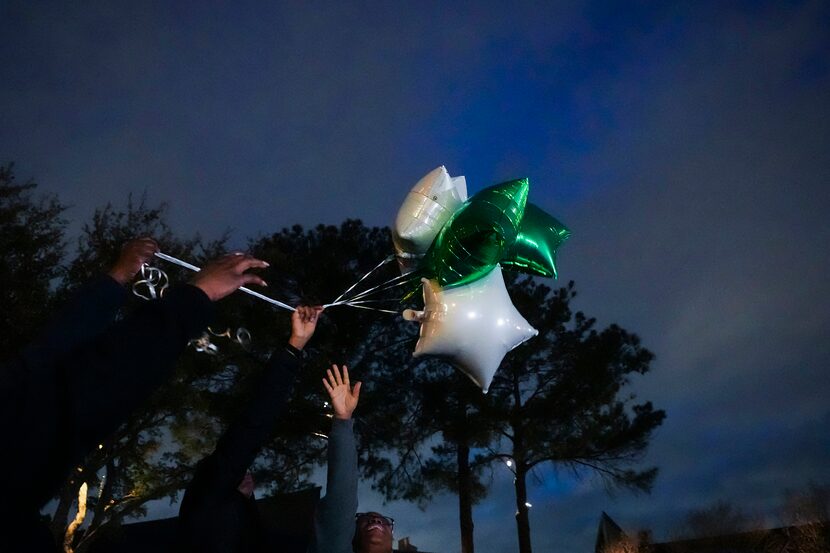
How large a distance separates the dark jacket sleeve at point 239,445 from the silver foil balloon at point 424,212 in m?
1.68

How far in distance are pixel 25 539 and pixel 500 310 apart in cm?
307

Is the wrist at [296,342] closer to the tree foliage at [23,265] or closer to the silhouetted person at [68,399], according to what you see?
the silhouetted person at [68,399]

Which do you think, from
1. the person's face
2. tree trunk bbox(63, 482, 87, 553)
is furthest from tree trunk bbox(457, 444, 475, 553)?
the person's face

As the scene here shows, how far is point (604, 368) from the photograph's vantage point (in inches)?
707

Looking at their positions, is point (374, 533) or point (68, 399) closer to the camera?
point (68, 399)

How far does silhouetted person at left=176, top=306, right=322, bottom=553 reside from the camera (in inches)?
79.0

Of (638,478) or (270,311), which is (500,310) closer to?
(270,311)

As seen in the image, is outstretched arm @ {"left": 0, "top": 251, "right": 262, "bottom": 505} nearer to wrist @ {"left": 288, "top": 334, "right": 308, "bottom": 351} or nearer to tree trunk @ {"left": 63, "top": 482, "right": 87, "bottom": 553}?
wrist @ {"left": 288, "top": 334, "right": 308, "bottom": 351}

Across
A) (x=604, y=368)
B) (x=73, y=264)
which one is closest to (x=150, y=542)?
(x=73, y=264)

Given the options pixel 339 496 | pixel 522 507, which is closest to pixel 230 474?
pixel 339 496

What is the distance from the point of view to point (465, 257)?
349cm

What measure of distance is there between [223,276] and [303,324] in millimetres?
1238

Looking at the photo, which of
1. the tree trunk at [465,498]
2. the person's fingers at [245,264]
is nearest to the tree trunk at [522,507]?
the tree trunk at [465,498]

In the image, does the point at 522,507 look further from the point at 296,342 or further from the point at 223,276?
the point at 223,276
